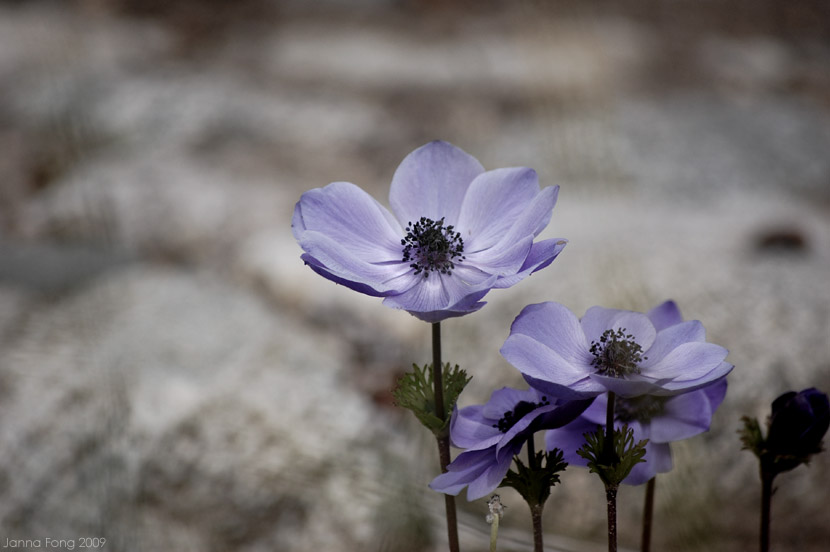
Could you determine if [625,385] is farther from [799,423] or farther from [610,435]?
[799,423]

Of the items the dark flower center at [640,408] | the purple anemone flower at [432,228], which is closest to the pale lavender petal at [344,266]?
the purple anemone flower at [432,228]

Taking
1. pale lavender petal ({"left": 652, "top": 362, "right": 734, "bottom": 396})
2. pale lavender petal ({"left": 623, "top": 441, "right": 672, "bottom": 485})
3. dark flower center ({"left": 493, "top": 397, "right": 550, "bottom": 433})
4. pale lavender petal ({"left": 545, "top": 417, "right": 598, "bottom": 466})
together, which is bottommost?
pale lavender petal ({"left": 623, "top": 441, "right": 672, "bottom": 485})

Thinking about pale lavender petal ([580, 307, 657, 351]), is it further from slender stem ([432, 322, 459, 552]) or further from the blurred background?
the blurred background

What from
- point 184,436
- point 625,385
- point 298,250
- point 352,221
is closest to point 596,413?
point 625,385

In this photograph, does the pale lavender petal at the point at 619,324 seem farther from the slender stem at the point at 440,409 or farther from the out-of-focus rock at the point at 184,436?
the out-of-focus rock at the point at 184,436

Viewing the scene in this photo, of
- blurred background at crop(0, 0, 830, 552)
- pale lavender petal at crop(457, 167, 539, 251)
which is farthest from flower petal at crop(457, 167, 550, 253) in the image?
blurred background at crop(0, 0, 830, 552)
